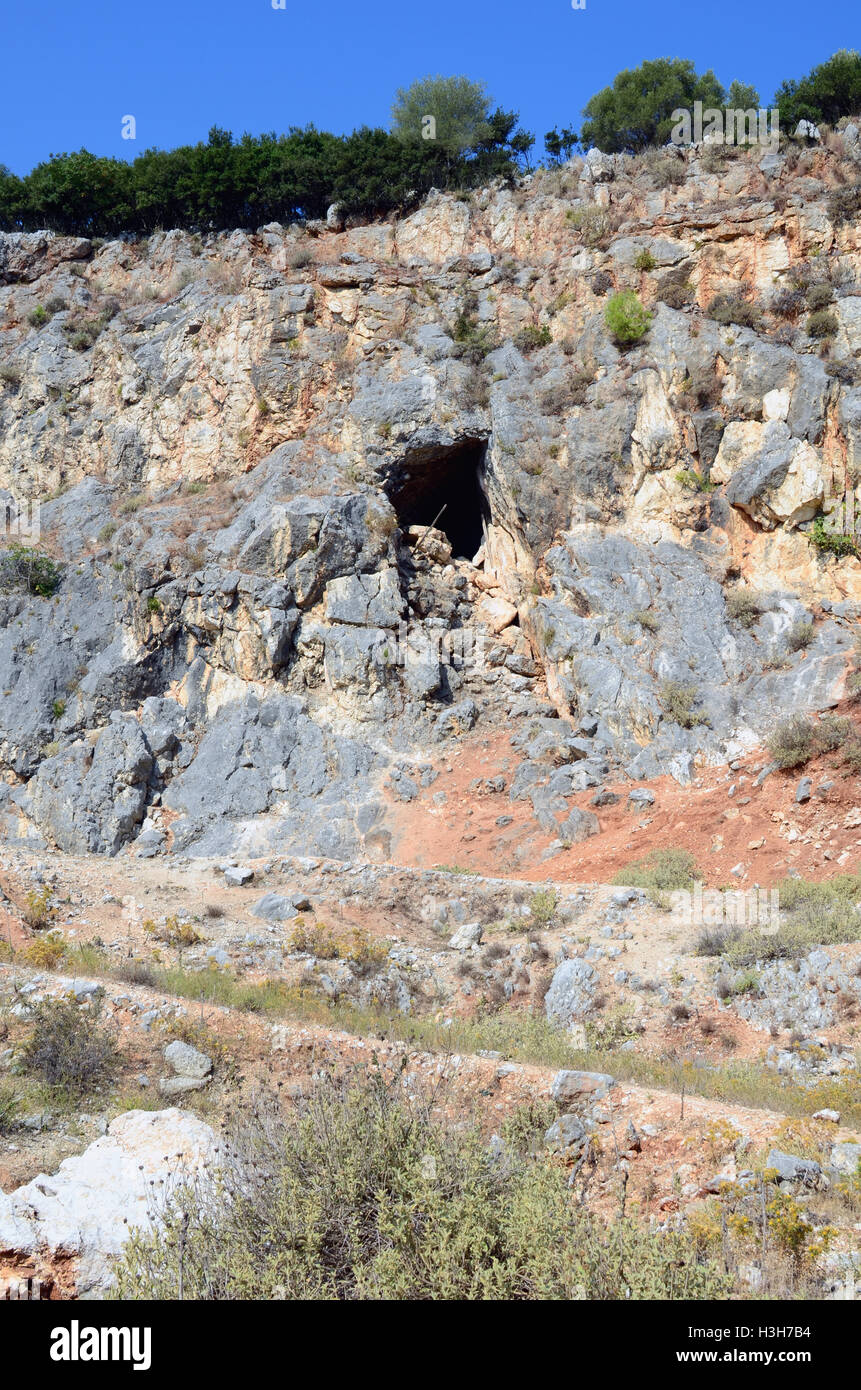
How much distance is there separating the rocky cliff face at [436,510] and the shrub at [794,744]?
6.00ft

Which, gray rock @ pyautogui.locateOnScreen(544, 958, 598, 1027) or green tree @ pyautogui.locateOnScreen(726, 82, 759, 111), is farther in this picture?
green tree @ pyautogui.locateOnScreen(726, 82, 759, 111)

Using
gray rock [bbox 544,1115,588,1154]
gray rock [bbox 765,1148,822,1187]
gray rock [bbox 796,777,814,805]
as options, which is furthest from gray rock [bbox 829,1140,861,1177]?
gray rock [bbox 796,777,814,805]

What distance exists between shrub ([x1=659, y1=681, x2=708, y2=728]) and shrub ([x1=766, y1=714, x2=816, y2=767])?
7.12 feet

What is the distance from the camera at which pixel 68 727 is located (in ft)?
63.3

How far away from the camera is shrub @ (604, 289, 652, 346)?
21.5 m

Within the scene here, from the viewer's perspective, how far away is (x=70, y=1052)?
648 cm

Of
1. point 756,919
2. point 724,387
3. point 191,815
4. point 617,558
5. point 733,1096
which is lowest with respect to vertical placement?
point 733,1096

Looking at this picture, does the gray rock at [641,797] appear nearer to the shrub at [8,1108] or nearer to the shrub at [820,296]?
the shrub at [8,1108]

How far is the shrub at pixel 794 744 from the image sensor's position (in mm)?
14500

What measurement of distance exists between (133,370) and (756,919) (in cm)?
2215

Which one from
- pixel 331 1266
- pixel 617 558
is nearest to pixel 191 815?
pixel 617 558

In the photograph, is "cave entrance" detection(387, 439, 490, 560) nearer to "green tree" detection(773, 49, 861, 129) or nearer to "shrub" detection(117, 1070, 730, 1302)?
"green tree" detection(773, 49, 861, 129)

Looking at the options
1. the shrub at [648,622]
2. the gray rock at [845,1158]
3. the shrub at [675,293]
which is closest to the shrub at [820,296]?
the shrub at [675,293]
